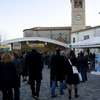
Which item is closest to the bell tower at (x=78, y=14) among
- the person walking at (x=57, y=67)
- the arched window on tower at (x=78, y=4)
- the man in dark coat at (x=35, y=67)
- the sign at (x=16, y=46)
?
the arched window on tower at (x=78, y=4)

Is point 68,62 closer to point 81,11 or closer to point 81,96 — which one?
point 81,96

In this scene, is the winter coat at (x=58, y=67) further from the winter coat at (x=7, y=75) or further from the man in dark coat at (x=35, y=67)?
the winter coat at (x=7, y=75)

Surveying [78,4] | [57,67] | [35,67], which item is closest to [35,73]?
[35,67]

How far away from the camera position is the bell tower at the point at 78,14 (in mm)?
79750

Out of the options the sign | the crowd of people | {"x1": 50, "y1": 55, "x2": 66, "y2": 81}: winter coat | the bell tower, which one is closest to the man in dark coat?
the crowd of people

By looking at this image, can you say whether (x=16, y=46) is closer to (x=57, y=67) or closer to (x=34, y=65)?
(x=57, y=67)

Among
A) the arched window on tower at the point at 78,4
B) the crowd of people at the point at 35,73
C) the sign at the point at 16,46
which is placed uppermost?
the arched window on tower at the point at 78,4

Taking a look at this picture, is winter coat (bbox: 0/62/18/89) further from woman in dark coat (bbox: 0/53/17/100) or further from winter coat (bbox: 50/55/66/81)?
winter coat (bbox: 50/55/66/81)

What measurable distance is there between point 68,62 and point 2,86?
9.94 feet

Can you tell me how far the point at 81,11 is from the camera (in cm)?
8031

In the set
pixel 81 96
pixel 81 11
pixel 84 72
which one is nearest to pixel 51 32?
pixel 81 11

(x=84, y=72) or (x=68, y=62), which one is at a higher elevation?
(x=68, y=62)

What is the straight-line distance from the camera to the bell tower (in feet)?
262

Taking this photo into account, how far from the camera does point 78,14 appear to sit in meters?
80.2
